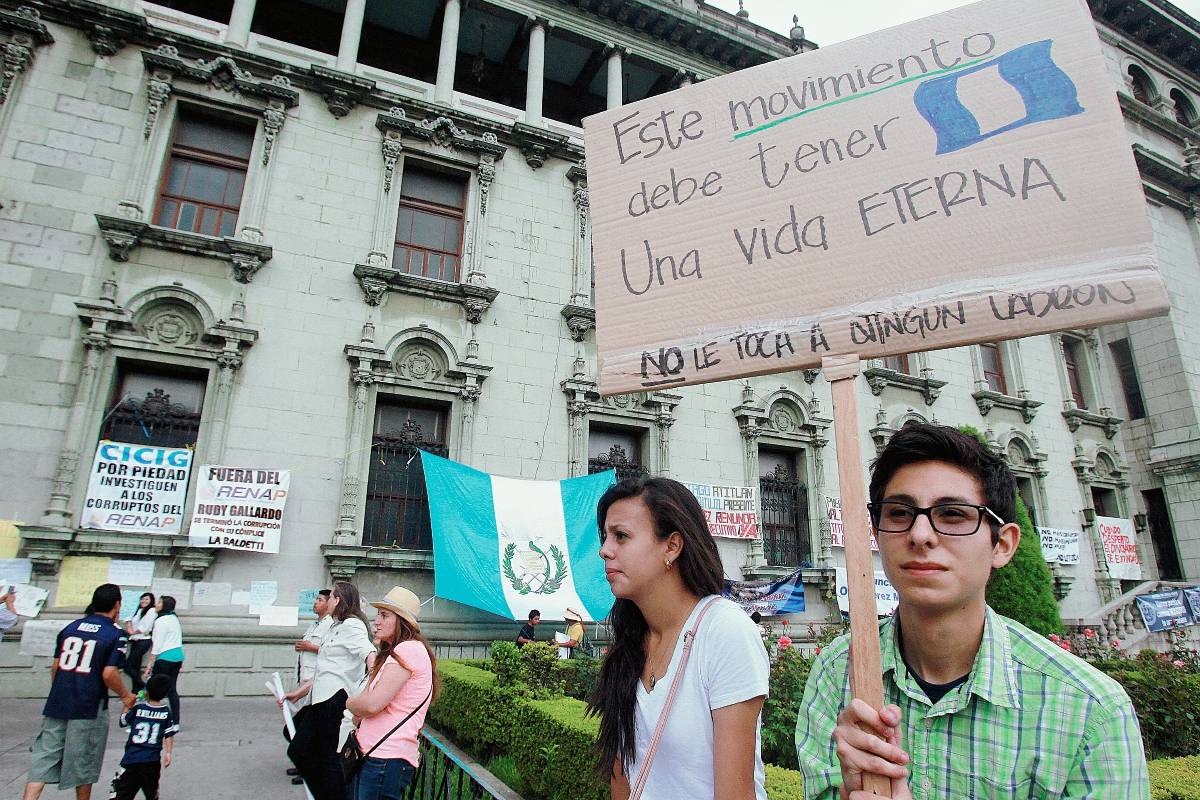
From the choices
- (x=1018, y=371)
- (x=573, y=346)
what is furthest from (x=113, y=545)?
(x=1018, y=371)

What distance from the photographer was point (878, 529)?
1.85 metres

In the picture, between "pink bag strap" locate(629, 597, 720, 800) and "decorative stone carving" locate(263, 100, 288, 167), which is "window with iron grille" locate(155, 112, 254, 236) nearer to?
Result: "decorative stone carving" locate(263, 100, 288, 167)

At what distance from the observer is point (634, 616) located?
269 centimetres

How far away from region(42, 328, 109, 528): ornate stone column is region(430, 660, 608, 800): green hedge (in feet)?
21.9

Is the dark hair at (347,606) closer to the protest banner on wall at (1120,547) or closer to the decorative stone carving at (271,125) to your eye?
the decorative stone carving at (271,125)

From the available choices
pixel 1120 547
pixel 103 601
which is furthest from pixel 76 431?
pixel 1120 547

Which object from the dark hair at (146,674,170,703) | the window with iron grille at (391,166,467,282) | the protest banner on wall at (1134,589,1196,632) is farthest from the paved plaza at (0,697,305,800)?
the protest banner on wall at (1134,589,1196,632)

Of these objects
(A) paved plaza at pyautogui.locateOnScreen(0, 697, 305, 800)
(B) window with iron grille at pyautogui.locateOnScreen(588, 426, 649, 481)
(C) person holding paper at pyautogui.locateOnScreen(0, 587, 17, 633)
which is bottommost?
(A) paved plaza at pyautogui.locateOnScreen(0, 697, 305, 800)

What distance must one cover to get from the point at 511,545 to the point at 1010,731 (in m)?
10.4

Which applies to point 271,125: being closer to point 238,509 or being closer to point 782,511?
point 238,509

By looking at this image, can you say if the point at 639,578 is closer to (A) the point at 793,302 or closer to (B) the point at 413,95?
(A) the point at 793,302

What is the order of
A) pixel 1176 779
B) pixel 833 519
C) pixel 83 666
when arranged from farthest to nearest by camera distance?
1. pixel 833 519
2. pixel 83 666
3. pixel 1176 779

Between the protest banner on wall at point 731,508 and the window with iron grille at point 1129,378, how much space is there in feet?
53.7

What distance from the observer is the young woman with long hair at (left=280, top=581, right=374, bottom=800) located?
4.29 meters
